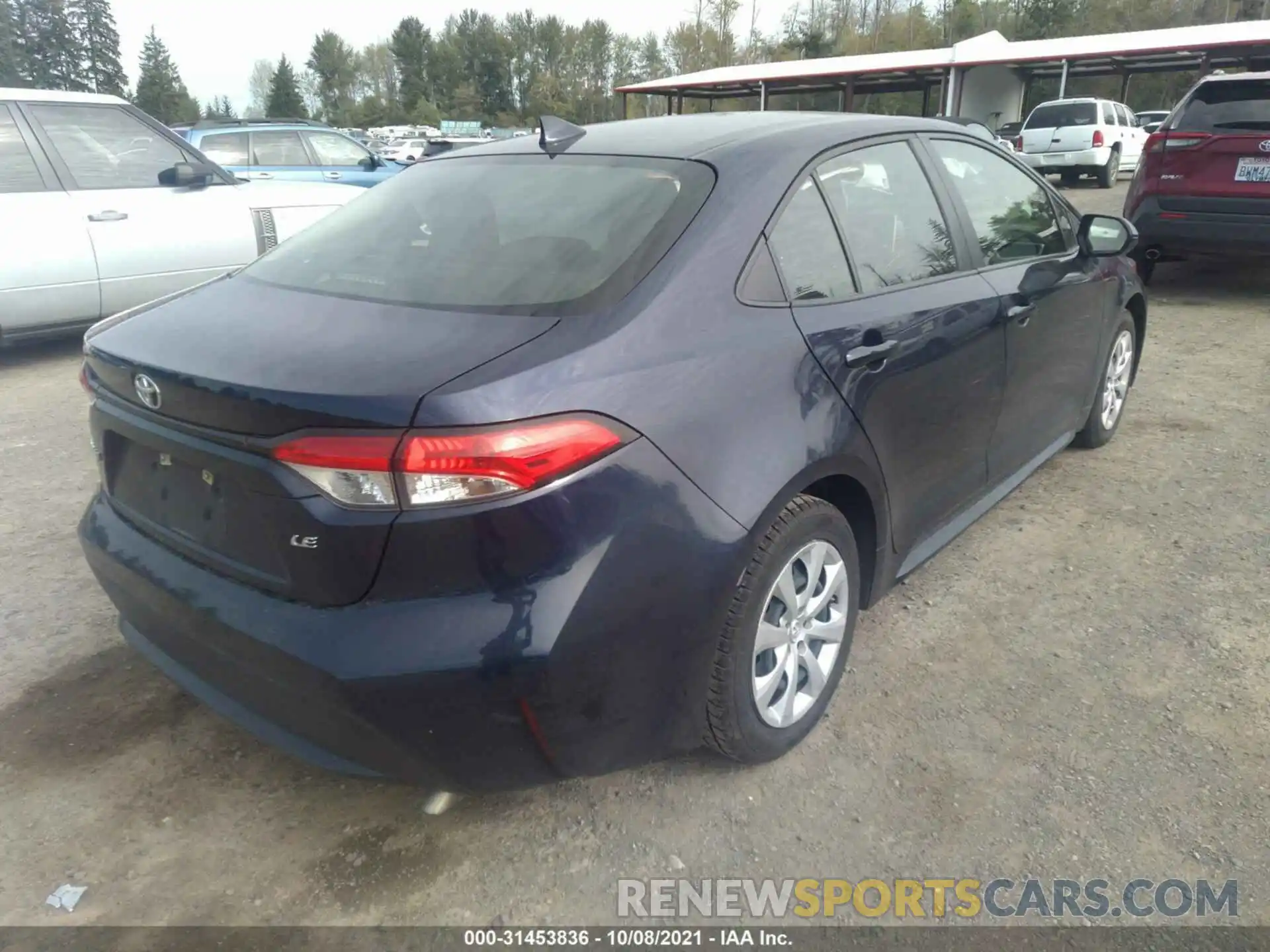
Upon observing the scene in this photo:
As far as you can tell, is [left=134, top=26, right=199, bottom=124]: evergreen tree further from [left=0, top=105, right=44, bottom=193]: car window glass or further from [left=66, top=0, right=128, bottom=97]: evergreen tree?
[left=0, top=105, right=44, bottom=193]: car window glass

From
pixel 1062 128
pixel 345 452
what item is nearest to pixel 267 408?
pixel 345 452

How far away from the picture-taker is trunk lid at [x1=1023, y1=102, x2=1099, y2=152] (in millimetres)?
18938

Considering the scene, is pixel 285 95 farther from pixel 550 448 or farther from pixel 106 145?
pixel 550 448

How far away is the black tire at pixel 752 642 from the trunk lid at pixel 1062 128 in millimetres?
19811

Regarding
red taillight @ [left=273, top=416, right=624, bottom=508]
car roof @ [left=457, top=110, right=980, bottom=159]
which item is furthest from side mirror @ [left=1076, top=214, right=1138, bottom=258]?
red taillight @ [left=273, top=416, right=624, bottom=508]

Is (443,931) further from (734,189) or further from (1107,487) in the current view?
(1107,487)

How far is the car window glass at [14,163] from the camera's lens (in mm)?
5844

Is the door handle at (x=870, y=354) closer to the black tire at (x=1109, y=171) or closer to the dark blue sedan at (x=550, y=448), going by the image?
the dark blue sedan at (x=550, y=448)

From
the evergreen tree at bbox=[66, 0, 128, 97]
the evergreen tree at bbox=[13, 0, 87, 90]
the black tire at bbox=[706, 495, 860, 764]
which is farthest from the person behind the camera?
the evergreen tree at bbox=[66, 0, 128, 97]

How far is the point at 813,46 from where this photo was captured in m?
59.5

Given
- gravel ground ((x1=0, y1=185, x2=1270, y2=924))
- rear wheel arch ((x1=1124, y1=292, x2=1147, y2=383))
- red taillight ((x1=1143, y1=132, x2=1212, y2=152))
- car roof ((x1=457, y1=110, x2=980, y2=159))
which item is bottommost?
gravel ground ((x1=0, y1=185, x2=1270, y2=924))

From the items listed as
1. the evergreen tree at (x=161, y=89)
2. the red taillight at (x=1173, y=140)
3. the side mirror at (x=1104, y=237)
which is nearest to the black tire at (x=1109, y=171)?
the red taillight at (x=1173, y=140)

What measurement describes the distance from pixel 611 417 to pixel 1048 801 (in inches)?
59.1

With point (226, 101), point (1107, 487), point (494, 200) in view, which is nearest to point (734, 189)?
point (494, 200)
